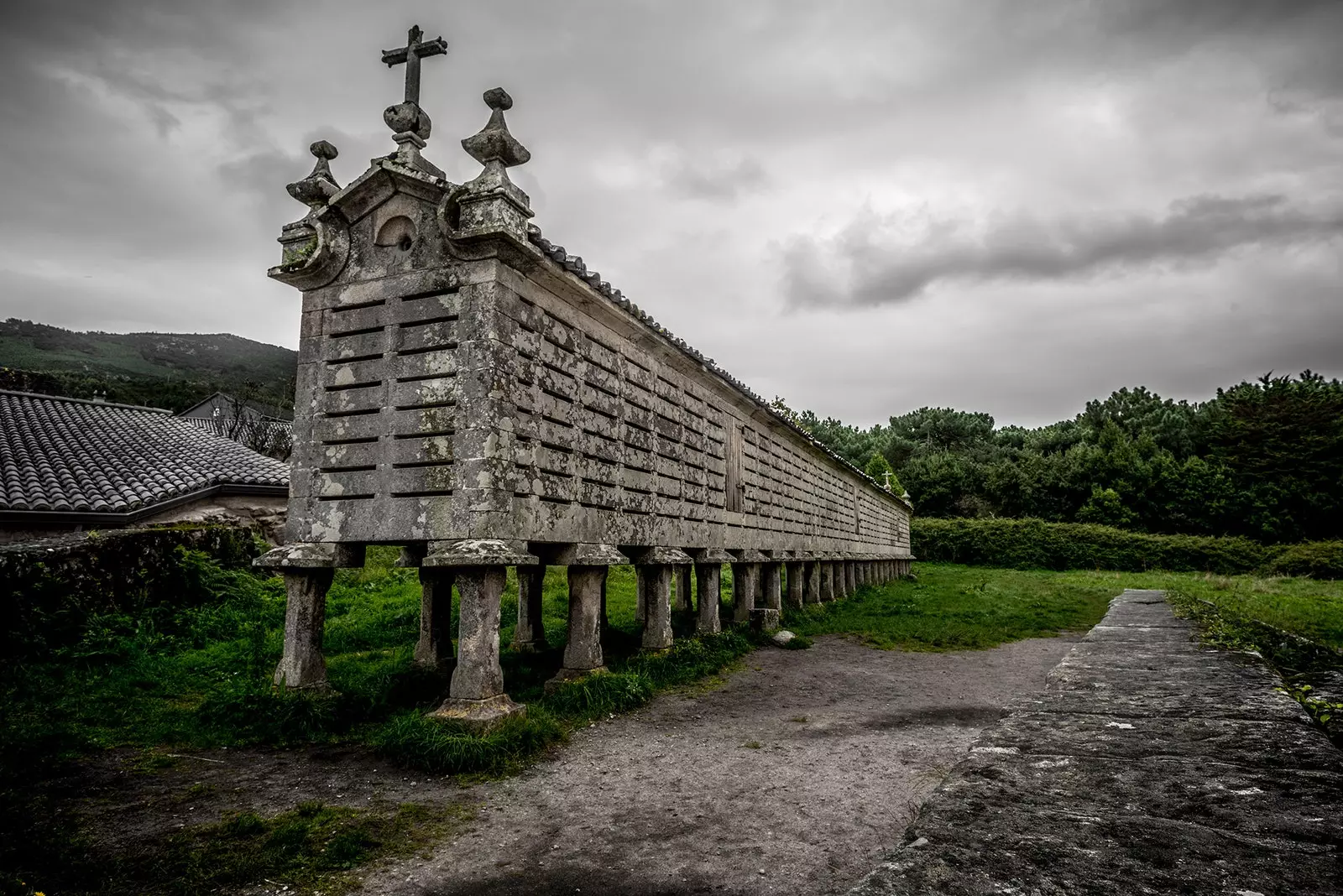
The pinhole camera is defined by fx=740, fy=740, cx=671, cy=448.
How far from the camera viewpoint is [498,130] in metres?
7.26

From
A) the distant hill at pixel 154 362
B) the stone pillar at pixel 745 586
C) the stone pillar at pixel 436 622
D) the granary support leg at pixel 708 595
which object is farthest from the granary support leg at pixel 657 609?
the distant hill at pixel 154 362

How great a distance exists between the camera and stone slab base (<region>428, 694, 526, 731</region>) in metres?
6.20

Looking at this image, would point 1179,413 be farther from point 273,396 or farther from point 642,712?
point 273,396

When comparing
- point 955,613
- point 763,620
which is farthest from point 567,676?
point 955,613

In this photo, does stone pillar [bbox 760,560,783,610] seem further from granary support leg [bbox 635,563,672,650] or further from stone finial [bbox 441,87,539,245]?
stone finial [bbox 441,87,539,245]

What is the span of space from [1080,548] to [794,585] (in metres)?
30.3

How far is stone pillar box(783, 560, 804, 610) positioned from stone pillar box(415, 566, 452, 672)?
973 centimetres

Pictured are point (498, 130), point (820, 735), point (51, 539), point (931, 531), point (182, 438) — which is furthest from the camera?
point (931, 531)

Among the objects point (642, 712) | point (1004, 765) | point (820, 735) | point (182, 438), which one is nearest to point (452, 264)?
point (642, 712)

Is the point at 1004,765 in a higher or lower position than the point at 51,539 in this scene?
lower

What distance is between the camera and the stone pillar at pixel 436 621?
8938mm

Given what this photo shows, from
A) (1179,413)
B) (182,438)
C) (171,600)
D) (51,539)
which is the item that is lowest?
(171,600)

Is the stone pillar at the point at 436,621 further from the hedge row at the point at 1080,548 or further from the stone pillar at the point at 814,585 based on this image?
the hedge row at the point at 1080,548

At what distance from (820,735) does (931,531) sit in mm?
39416
